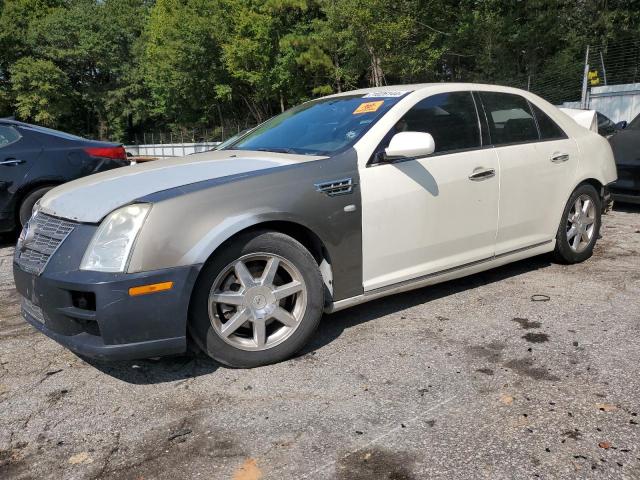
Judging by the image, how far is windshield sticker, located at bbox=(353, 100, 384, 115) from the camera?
12.8 feet

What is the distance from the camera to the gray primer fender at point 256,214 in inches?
113

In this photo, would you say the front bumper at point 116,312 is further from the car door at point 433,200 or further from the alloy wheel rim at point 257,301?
the car door at point 433,200

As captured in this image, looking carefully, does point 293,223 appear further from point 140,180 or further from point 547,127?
point 547,127

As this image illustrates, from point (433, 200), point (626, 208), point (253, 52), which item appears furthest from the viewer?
point (253, 52)

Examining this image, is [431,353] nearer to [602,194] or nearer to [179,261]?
[179,261]

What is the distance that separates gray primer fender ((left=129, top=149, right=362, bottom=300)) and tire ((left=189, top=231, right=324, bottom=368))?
0.41 feet

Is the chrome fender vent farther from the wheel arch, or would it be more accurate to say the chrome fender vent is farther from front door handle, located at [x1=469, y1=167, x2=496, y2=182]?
front door handle, located at [x1=469, y1=167, x2=496, y2=182]

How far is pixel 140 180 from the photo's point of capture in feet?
10.6

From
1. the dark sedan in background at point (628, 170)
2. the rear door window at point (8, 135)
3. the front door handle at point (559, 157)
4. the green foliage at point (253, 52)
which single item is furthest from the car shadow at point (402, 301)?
the green foliage at point (253, 52)

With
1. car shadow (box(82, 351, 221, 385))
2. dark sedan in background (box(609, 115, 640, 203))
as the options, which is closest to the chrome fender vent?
car shadow (box(82, 351, 221, 385))

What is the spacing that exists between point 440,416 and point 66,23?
57770 millimetres

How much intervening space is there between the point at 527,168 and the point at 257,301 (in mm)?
2433

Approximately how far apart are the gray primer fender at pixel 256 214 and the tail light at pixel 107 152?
13.8 feet

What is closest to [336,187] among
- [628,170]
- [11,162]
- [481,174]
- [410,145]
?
[410,145]
